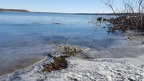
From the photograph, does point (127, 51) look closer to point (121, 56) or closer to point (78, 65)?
point (121, 56)

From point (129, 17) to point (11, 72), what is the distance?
20.0 meters

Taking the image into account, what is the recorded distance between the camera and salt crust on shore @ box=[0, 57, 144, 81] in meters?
7.16

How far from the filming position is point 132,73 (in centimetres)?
771

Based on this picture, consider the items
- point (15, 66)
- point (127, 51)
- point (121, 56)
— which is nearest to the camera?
point (15, 66)

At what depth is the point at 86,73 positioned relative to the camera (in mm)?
7605

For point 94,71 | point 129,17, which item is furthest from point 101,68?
point 129,17

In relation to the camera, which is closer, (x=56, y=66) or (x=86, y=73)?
(x=86, y=73)

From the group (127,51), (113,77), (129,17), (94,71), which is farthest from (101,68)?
(129,17)

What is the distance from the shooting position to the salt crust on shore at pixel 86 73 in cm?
716

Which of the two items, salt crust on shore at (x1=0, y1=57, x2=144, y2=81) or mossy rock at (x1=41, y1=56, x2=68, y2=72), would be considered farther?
mossy rock at (x1=41, y1=56, x2=68, y2=72)

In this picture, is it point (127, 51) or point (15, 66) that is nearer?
point (15, 66)

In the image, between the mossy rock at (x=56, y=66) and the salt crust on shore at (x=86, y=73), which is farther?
the mossy rock at (x=56, y=66)

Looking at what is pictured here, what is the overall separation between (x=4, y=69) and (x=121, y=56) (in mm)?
4840

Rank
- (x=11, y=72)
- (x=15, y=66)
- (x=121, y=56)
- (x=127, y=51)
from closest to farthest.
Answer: (x=11, y=72), (x=15, y=66), (x=121, y=56), (x=127, y=51)
